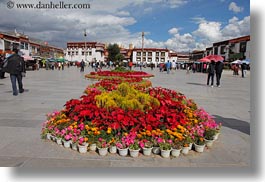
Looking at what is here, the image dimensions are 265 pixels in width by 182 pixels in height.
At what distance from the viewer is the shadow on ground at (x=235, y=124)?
454cm

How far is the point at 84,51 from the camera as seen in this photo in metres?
84.3

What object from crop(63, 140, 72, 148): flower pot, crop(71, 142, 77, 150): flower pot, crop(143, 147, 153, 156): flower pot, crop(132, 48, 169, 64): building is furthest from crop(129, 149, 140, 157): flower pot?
crop(132, 48, 169, 64): building

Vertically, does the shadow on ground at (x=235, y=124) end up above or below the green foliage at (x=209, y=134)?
below

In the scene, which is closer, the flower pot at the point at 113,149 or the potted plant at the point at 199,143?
the flower pot at the point at 113,149

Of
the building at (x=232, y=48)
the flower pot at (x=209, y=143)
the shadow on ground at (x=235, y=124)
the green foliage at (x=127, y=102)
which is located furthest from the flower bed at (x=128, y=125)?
the building at (x=232, y=48)

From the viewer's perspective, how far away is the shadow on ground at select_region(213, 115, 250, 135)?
4543mm

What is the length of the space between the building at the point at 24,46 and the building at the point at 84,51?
952 centimetres

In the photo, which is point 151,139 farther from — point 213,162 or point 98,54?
point 98,54

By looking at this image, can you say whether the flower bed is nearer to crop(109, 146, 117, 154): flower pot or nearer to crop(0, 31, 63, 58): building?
crop(109, 146, 117, 154): flower pot

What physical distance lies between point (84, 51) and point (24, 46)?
38.4 meters

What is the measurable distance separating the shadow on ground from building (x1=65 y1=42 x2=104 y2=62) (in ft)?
264

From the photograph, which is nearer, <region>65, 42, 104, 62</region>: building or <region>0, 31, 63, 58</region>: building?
<region>0, 31, 63, 58</region>: building

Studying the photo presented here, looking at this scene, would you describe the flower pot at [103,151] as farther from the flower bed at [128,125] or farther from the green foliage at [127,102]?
the green foliage at [127,102]

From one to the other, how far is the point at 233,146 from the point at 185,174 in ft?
4.23
